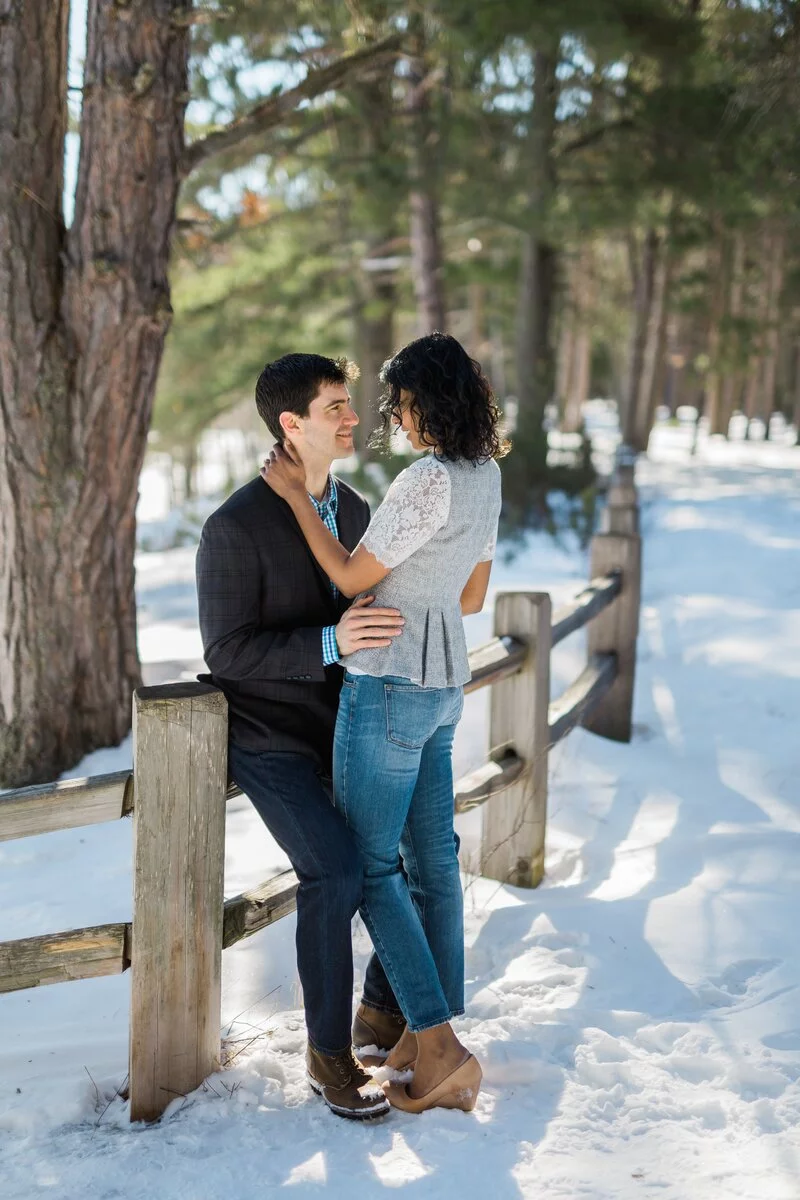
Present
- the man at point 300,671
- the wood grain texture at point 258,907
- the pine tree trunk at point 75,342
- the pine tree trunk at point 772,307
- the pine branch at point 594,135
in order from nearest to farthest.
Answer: the man at point 300,671, the wood grain texture at point 258,907, the pine tree trunk at point 75,342, the pine branch at point 594,135, the pine tree trunk at point 772,307

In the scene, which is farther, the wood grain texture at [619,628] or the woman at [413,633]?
the wood grain texture at [619,628]

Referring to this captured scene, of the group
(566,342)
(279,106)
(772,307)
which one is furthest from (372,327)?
(566,342)

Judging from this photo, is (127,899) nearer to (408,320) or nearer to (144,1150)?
(144,1150)

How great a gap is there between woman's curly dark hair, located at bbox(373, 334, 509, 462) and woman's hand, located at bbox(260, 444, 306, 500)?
11.4 inches

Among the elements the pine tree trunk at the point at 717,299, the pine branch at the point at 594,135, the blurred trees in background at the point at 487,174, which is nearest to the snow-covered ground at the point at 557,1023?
the blurred trees in background at the point at 487,174

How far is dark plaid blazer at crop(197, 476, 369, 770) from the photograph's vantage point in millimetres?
2752

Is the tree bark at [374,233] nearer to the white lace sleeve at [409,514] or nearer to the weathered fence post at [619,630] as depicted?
the weathered fence post at [619,630]

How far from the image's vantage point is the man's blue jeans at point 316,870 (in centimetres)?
271

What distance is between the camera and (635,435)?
20.7 meters

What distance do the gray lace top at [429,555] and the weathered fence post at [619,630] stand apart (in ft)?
11.6

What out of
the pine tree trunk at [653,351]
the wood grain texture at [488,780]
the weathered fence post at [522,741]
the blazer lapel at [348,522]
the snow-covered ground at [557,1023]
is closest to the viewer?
the snow-covered ground at [557,1023]

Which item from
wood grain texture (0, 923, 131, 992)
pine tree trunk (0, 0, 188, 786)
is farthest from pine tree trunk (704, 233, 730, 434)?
wood grain texture (0, 923, 131, 992)

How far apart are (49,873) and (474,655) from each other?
6.37 feet

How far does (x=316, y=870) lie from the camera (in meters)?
2.71
